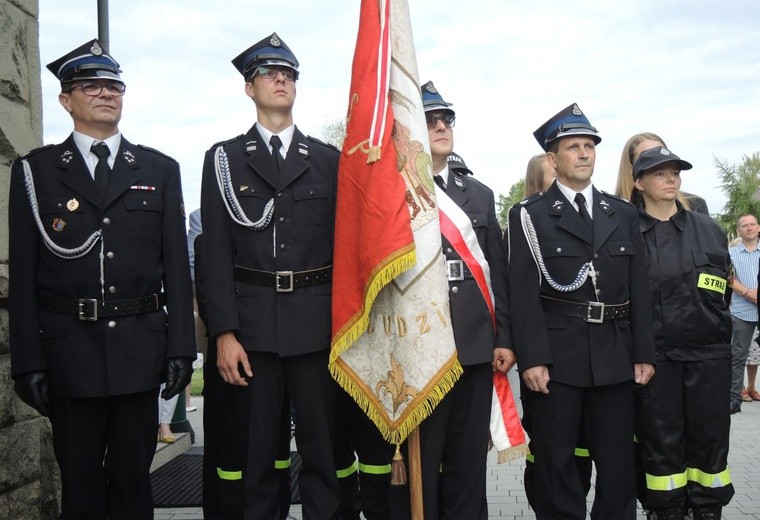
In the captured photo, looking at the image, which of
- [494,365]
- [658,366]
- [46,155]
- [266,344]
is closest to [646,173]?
[658,366]

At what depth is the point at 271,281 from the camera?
366 cm

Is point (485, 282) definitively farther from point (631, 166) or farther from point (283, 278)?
point (631, 166)

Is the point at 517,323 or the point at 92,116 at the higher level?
the point at 92,116

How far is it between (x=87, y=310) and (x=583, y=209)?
2309mm

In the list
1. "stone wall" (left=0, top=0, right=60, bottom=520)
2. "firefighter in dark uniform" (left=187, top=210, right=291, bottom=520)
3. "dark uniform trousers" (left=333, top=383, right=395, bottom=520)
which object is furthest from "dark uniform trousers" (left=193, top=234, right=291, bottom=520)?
"stone wall" (left=0, top=0, right=60, bottom=520)

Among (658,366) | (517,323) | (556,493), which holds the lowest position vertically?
(556,493)

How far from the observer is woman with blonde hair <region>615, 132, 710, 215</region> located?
4.96m

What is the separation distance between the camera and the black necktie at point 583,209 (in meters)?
4.07

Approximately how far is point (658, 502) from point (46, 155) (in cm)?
329

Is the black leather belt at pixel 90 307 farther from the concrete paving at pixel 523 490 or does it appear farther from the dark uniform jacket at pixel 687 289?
the dark uniform jacket at pixel 687 289

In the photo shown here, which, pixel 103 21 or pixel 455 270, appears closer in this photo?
pixel 455 270

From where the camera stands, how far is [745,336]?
8.91 metres

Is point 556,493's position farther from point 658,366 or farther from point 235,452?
point 235,452

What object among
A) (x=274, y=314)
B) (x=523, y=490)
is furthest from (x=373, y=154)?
(x=523, y=490)
